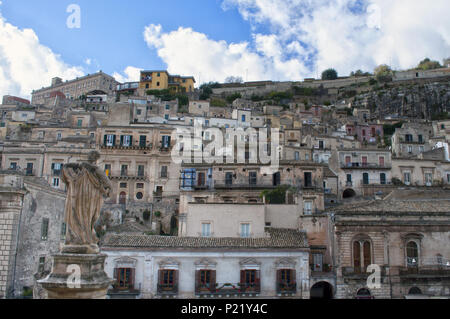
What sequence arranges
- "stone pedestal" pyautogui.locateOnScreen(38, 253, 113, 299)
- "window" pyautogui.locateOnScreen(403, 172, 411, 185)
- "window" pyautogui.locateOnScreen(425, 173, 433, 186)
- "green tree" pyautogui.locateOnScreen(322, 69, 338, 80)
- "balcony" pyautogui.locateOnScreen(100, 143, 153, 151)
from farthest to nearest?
1. "green tree" pyautogui.locateOnScreen(322, 69, 338, 80)
2. "balcony" pyautogui.locateOnScreen(100, 143, 153, 151)
3. "window" pyautogui.locateOnScreen(403, 172, 411, 185)
4. "window" pyautogui.locateOnScreen(425, 173, 433, 186)
5. "stone pedestal" pyautogui.locateOnScreen(38, 253, 113, 299)

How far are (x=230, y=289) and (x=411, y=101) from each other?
76.1 meters

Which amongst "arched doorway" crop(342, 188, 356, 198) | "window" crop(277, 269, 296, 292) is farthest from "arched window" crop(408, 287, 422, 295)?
"arched doorway" crop(342, 188, 356, 198)

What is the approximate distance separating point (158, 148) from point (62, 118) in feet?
91.1

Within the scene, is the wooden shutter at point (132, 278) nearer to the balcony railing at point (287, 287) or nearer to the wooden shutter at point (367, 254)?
the balcony railing at point (287, 287)

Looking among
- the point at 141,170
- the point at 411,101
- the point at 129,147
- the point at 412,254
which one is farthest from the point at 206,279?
the point at 411,101

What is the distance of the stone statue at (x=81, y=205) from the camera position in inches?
300

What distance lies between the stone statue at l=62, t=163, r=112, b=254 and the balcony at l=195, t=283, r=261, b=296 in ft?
65.6

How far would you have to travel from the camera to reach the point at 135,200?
160 ft

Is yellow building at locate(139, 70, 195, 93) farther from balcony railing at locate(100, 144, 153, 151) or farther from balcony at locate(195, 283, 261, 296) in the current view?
balcony at locate(195, 283, 261, 296)

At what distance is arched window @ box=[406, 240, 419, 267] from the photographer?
94.0 feet

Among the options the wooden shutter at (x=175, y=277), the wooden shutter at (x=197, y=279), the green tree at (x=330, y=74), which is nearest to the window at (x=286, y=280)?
the wooden shutter at (x=197, y=279)

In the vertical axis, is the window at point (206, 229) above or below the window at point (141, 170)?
below

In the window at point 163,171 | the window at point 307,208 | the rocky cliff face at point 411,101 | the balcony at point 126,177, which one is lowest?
the window at point 307,208

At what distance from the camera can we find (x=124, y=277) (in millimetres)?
26844
